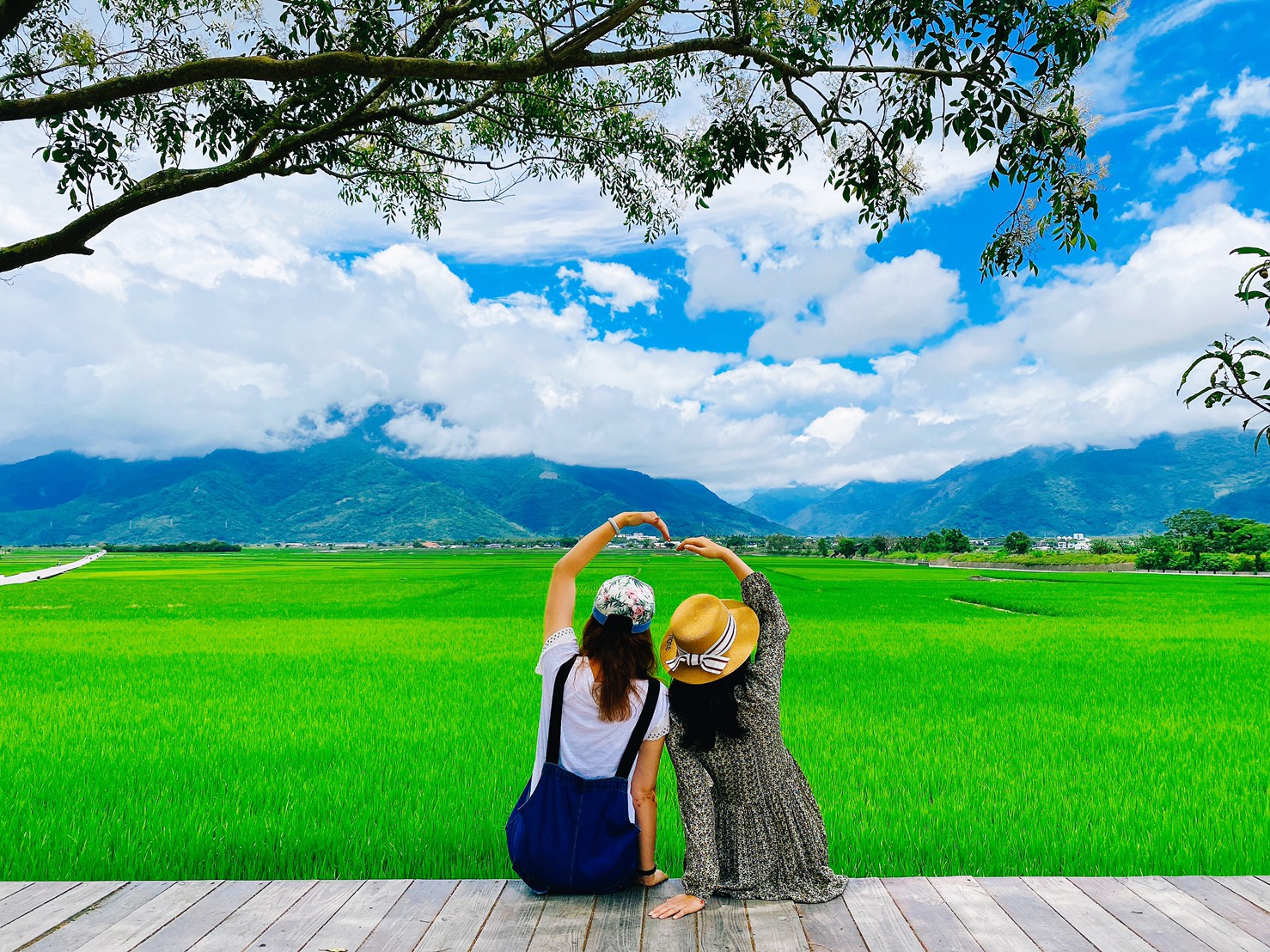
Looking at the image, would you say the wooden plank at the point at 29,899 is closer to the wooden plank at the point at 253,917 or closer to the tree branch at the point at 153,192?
the wooden plank at the point at 253,917

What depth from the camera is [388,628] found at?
21578 mm

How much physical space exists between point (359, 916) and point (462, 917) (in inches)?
18.3

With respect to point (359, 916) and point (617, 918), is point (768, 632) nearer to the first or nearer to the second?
point (617, 918)

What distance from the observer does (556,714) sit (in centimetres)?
356

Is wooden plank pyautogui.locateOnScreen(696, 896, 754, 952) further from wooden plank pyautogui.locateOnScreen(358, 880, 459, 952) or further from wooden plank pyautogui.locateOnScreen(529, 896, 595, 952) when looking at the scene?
wooden plank pyautogui.locateOnScreen(358, 880, 459, 952)

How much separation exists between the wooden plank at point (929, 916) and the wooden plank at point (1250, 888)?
1475mm

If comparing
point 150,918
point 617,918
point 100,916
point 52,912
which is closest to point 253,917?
point 150,918

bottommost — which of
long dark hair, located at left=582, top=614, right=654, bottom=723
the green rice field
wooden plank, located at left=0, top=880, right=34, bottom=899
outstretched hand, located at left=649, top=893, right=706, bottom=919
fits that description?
the green rice field

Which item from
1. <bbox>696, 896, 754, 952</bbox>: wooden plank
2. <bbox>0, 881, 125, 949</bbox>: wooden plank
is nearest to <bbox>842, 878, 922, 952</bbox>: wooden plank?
<bbox>696, 896, 754, 952</bbox>: wooden plank

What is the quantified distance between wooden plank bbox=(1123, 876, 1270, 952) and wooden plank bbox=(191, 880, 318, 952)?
13.0 ft

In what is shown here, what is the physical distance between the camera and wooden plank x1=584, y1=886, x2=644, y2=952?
330 centimetres

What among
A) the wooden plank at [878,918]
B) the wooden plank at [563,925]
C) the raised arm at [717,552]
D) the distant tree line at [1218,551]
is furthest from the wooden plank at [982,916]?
the distant tree line at [1218,551]

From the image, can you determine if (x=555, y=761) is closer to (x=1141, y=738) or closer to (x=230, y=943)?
(x=230, y=943)

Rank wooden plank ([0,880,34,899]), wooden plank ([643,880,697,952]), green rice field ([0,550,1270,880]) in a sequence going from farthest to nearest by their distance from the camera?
green rice field ([0,550,1270,880]) → wooden plank ([0,880,34,899]) → wooden plank ([643,880,697,952])
